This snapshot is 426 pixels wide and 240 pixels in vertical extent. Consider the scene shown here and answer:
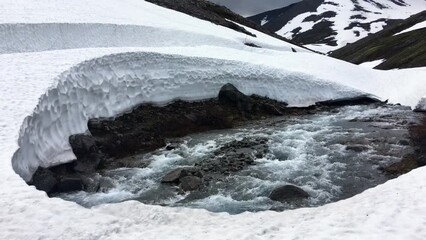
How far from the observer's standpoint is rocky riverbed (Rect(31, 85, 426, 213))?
1412 centimetres

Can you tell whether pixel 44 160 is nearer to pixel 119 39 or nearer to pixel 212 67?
pixel 212 67

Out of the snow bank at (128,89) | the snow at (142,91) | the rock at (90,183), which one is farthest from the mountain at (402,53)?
the rock at (90,183)

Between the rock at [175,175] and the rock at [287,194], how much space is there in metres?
3.75

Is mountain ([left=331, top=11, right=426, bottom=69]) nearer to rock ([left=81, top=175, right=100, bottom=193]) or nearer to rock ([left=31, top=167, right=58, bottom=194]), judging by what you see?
rock ([left=81, top=175, right=100, bottom=193])

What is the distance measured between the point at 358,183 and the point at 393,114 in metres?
12.4

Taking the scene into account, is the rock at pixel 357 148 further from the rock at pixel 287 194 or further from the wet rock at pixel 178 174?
the wet rock at pixel 178 174

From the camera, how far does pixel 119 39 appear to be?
1256 inches

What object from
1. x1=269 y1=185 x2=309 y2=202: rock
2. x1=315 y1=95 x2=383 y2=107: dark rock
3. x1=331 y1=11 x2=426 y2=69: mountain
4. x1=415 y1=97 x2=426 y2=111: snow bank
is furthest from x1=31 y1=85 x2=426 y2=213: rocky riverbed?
x1=331 y1=11 x2=426 y2=69: mountain

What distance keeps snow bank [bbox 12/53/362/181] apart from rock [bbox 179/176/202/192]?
506cm

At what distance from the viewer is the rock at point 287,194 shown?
13555 millimetres

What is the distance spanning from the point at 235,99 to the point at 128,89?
6.96m

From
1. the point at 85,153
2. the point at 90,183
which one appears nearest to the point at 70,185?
the point at 90,183

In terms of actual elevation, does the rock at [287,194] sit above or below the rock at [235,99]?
below

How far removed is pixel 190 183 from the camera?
14891 millimetres
